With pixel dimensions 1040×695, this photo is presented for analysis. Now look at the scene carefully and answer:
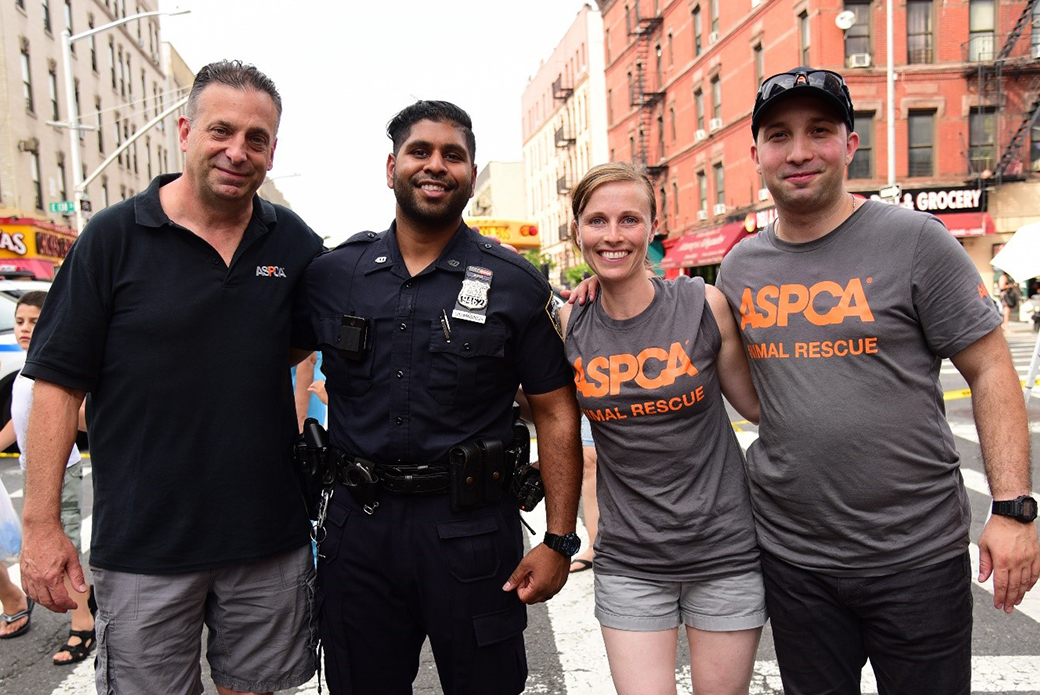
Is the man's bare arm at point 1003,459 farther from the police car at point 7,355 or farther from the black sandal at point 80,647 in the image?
the police car at point 7,355

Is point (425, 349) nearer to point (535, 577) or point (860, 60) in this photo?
point (535, 577)

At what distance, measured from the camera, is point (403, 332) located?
283 cm

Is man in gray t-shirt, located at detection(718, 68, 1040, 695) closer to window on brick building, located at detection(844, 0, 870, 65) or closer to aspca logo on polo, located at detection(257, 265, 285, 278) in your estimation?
aspca logo on polo, located at detection(257, 265, 285, 278)

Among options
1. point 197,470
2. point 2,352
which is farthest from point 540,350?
point 2,352

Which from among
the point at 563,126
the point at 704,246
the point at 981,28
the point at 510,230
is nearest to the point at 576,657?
the point at 510,230

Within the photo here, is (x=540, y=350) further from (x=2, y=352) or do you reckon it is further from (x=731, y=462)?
(x=2, y=352)

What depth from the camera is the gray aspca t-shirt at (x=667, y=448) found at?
2.65 m

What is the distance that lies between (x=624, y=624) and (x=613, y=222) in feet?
4.40

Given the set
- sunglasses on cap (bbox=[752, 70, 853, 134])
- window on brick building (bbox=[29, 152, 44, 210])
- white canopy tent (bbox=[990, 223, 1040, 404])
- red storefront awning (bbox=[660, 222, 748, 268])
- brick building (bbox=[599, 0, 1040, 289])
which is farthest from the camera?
red storefront awning (bbox=[660, 222, 748, 268])

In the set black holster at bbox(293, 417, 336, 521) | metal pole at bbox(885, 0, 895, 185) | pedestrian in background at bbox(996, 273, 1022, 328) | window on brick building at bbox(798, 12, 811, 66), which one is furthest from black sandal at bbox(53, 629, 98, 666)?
window on brick building at bbox(798, 12, 811, 66)

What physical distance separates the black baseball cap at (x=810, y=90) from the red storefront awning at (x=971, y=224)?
78.1ft

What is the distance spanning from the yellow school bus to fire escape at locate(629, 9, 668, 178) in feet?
74.8

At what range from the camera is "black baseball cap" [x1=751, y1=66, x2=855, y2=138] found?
2527 millimetres

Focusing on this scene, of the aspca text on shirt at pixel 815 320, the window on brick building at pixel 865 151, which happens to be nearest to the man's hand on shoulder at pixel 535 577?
the aspca text on shirt at pixel 815 320
